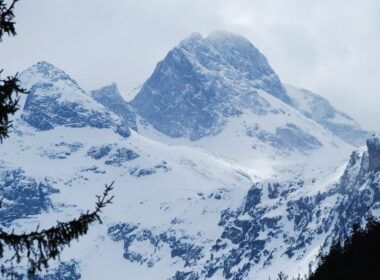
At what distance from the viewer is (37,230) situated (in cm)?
1504

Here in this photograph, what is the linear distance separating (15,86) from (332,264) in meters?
111

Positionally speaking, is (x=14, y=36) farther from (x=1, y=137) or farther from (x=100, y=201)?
(x=100, y=201)

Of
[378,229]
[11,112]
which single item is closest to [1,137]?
[11,112]

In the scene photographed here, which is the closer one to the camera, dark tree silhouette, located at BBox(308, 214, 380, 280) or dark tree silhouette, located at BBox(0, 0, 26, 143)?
dark tree silhouette, located at BBox(0, 0, 26, 143)

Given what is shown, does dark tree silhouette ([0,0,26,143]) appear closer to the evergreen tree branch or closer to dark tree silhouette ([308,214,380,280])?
the evergreen tree branch

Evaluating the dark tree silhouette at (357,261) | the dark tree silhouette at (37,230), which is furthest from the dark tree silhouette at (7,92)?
the dark tree silhouette at (357,261)

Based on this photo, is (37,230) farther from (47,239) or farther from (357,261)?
(357,261)

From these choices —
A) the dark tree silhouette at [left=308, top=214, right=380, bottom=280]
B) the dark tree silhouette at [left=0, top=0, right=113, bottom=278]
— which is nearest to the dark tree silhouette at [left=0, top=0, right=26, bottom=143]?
the dark tree silhouette at [left=0, top=0, right=113, bottom=278]

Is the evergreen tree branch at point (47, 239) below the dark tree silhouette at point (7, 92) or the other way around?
below

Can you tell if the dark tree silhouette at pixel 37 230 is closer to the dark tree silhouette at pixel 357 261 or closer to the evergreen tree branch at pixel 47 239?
the evergreen tree branch at pixel 47 239

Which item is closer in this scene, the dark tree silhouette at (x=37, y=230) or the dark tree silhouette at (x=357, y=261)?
the dark tree silhouette at (x=37, y=230)

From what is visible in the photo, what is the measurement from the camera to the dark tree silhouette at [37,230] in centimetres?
1511

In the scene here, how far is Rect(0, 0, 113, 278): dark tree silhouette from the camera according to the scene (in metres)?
15.1

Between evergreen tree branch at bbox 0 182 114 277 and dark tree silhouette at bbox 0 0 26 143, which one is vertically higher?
dark tree silhouette at bbox 0 0 26 143
